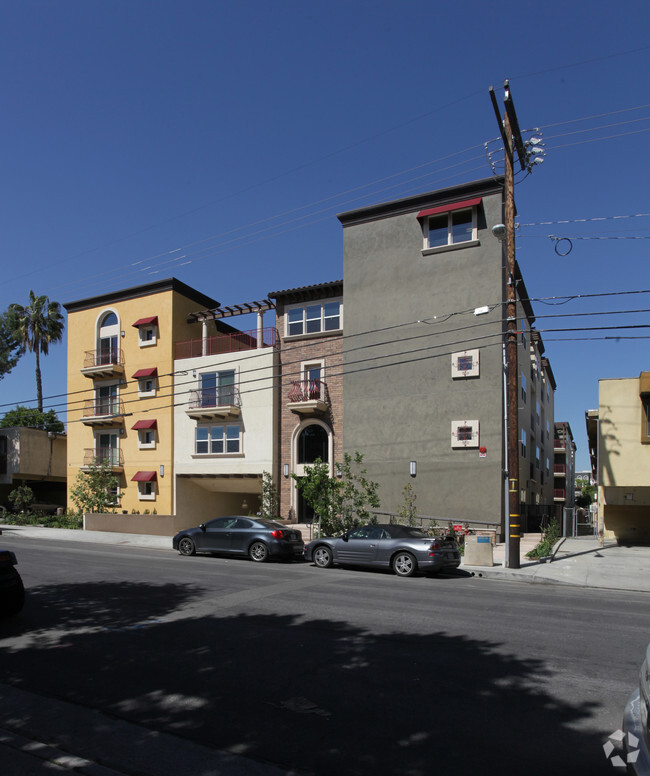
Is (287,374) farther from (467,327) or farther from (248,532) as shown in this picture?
(248,532)

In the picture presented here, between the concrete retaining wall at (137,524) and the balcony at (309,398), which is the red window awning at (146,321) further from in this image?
the concrete retaining wall at (137,524)

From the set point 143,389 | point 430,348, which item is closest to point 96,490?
point 143,389

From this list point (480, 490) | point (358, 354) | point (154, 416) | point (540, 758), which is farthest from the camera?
point (154, 416)

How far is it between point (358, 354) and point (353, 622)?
19.3m

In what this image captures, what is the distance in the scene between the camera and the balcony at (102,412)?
34.6m

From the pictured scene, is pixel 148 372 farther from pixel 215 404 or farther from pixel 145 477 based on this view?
pixel 145 477

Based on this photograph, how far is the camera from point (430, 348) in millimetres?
24812

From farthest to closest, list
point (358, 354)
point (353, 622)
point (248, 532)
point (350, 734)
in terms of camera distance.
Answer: point (358, 354), point (248, 532), point (353, 622), point (350, 734)

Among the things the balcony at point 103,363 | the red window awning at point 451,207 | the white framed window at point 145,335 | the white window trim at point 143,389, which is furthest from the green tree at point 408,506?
the balcony at point 103,363

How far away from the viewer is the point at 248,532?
18219mm

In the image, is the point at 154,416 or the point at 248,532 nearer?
the point at 248,532

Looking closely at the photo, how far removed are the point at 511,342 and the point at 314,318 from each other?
14124 mm

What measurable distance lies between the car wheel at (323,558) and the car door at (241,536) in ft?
7.69

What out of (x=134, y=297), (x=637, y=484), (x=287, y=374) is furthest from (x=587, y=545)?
(x=134, y=297)
